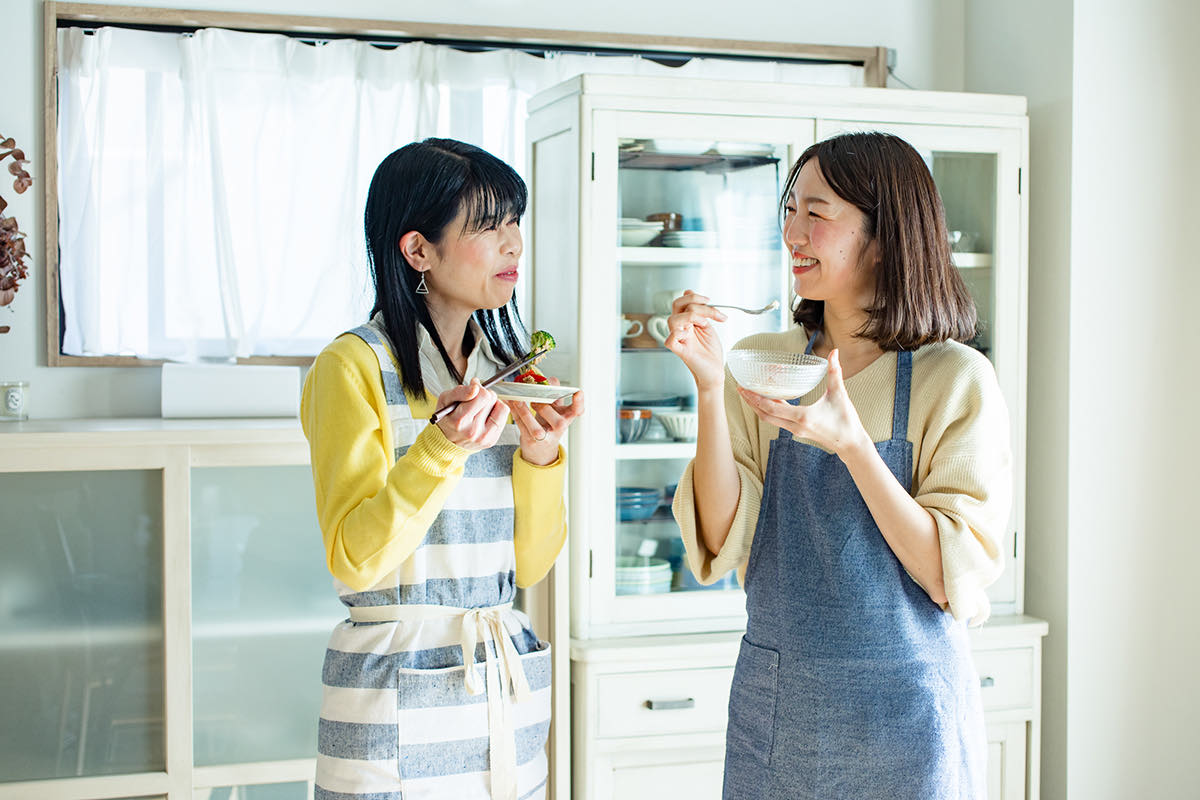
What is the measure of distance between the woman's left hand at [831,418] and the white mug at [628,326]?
106 cm

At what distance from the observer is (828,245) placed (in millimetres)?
1372

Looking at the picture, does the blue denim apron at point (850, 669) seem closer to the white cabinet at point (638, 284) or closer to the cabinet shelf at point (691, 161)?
the white cabinet at point (638, 284)

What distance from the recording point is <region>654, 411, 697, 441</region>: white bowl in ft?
7.74

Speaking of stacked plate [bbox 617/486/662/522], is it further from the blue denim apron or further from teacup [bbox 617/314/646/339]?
the blue denim apron

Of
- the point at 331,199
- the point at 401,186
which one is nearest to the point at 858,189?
the point at 401,186

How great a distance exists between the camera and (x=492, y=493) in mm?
1504

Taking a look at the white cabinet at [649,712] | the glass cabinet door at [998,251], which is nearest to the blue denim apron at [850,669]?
the white cabinet at [649,712]

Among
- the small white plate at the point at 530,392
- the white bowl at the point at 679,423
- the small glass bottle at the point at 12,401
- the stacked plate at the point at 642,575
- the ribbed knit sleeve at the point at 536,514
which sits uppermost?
the small white plate at the point at 530,392

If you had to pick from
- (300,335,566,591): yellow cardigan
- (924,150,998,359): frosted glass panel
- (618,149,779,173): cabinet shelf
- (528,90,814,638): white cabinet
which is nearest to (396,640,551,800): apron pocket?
(300,335,566,591): yellow cardigan

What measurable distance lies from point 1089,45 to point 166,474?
2.12 meters

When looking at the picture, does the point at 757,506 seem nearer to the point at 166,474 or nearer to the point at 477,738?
the point at 477,738

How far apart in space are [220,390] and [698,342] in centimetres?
129

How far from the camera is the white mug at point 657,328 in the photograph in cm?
232

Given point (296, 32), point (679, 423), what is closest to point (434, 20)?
point (296, 32)
